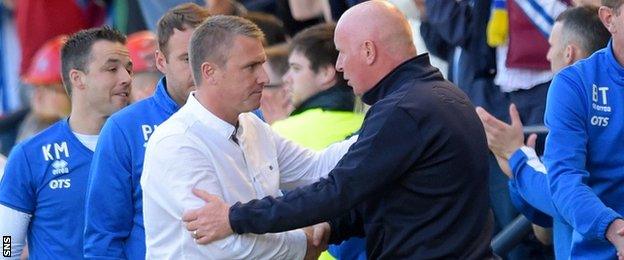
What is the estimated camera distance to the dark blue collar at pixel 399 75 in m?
6.06

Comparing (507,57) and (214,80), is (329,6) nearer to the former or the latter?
(507,57)

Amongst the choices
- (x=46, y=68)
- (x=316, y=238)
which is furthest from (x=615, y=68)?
(x=46, y=68)

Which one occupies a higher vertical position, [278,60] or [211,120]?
[211,120]

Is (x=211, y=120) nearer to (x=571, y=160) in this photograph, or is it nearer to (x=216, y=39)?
(x=216, y=39)

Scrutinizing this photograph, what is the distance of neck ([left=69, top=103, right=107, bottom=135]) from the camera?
24.0 ft

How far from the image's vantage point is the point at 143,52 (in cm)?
988

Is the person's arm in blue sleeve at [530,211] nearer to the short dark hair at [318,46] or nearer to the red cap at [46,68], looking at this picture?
the short dark hair at [318,46]

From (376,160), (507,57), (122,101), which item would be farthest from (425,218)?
(507,57)

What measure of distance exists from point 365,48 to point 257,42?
0.42m

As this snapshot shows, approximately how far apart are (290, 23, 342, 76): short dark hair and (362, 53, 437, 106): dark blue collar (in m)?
1.95

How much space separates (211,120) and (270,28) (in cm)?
409

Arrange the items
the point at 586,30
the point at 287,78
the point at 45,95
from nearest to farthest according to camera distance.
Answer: the point at 586,30, the point at 287,78, the point at 45,95

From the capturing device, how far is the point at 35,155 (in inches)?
284

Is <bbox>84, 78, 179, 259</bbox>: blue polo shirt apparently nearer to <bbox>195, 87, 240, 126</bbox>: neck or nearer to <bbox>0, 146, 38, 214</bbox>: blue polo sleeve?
<bbox>195, 87, 240, 126</bbox>: neck
